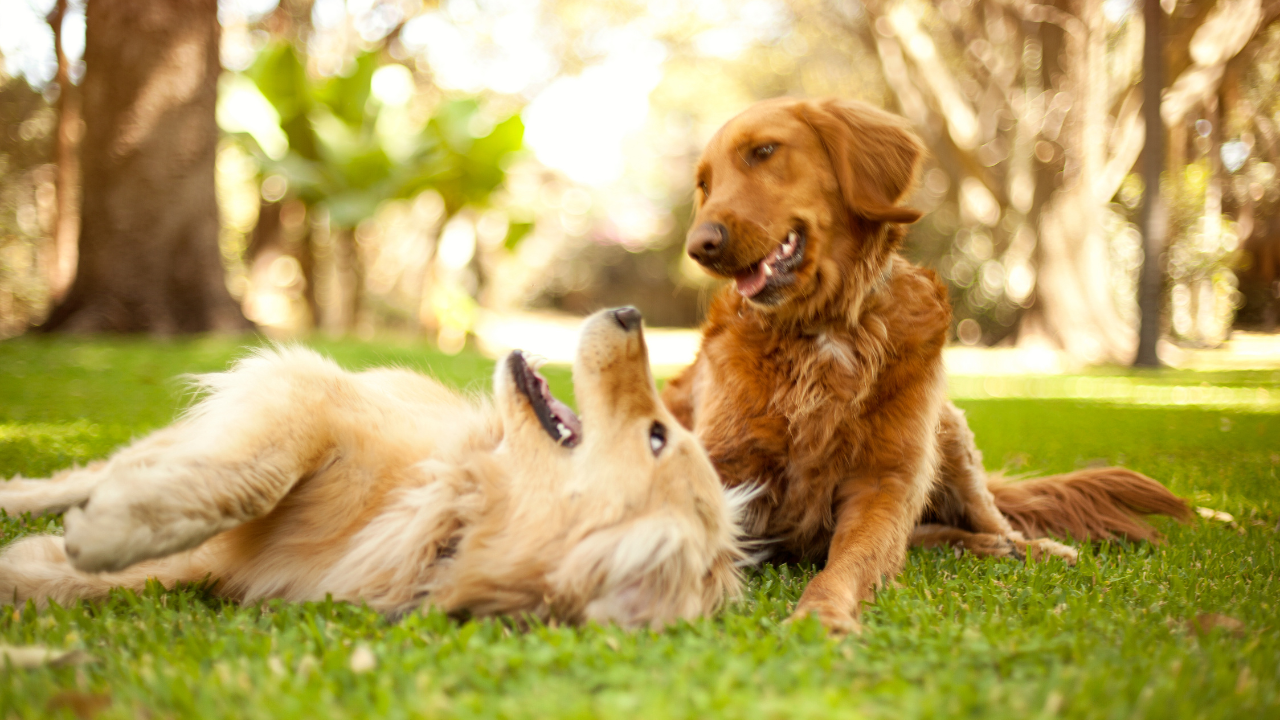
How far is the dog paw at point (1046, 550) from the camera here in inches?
116

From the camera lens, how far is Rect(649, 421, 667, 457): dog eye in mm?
2232

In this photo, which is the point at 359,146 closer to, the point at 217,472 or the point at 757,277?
the point at 757,277

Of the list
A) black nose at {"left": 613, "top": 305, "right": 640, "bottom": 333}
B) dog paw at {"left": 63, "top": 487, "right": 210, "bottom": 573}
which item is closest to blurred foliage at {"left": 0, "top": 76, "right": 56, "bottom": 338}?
dog paw at {"left": 63, "top": 487, "right": 210, "bottom": 573}

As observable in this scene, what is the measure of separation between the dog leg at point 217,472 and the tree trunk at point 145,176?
691cm

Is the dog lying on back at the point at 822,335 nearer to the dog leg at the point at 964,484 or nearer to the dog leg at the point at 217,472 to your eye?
the dog leg at the point at 964,484

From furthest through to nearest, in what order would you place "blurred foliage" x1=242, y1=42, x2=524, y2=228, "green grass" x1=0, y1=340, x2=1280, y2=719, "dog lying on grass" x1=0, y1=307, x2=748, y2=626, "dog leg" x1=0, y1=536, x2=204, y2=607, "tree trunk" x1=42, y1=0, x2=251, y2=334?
"blurred foliage" x1=242, y1=42, x2=524, y2=228 → "tree trunk" x1=42, y1=0, x2=251, y2=334 → "dog leg" x1=0, y1=536, x2=204, y2=607 → "dog lying on grass" x1=0, y1=307, x2=748, y2=626 → "green grass" x1=0, y1=340, x2=1280, y2=719

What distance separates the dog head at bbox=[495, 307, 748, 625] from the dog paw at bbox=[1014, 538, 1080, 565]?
1299 mm

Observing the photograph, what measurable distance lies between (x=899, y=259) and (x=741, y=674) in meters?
2.08

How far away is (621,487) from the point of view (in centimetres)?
214

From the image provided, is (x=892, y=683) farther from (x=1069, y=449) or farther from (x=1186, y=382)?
(x=1186, y=382)

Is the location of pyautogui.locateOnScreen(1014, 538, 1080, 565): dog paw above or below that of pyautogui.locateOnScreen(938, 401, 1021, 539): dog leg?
below

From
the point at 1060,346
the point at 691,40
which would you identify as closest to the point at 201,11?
the point at 1060,346

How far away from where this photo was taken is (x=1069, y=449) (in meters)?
5.48

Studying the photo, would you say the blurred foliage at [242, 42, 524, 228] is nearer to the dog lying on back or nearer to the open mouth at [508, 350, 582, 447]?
the dog lying on back
